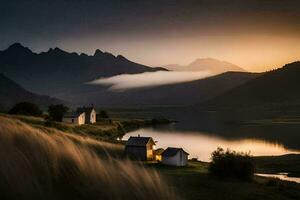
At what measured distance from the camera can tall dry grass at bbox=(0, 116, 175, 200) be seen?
489 cm

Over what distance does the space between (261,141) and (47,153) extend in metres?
101

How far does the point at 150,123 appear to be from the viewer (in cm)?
16862

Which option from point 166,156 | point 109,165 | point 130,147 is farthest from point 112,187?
point 130,147

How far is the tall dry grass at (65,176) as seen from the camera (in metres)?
4.89

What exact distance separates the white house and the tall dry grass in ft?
158

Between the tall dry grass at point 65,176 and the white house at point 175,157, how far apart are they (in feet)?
158

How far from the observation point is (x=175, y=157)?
177 ft

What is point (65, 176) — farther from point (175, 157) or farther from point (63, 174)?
point (175, 157)

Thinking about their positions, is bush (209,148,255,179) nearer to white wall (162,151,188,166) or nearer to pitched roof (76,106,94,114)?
white wall (162,151,188,166)

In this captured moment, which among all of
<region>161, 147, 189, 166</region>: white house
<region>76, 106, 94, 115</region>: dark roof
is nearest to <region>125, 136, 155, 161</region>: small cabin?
<region>161, 147, 189, 166</region>: white house

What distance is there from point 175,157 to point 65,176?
48.9 metres

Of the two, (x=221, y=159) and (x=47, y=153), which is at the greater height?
(x=47, y=153)

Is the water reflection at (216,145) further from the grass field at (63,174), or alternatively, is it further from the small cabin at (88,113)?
the grass field at (63,174)

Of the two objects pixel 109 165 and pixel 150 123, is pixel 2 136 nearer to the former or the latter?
pixel 109 165
